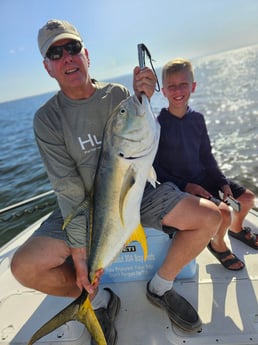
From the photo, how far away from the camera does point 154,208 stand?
2561mm

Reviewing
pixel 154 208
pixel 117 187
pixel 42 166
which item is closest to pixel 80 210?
pixel 117 187

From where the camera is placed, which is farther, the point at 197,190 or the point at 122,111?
the point at 197,190

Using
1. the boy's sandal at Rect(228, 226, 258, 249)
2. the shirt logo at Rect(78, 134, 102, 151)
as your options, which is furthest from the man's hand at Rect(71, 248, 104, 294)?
the boy's sandal at Rect(228, 226, 258, 249)

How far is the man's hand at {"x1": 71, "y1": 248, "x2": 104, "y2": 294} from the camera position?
7.36 ft

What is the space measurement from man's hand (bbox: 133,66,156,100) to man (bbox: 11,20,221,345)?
623 mm

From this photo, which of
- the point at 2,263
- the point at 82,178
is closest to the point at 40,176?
the point at 2,263

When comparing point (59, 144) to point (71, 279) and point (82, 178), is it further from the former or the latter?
point (71, 279)

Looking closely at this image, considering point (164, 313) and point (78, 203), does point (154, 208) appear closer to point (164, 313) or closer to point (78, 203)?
point (78, 203)

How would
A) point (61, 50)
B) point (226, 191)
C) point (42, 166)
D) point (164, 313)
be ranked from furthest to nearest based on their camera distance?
point (42, 166) → point (226, 191) → point (164, 313) → point (61, 50)

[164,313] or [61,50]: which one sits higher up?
[61,50]

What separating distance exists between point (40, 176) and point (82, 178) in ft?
25.4

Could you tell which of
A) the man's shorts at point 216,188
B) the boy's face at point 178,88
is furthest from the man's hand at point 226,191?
the boy's face at point 178,88

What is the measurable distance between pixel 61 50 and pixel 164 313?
7.47 ft

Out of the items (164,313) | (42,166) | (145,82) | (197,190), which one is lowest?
(42,166)
